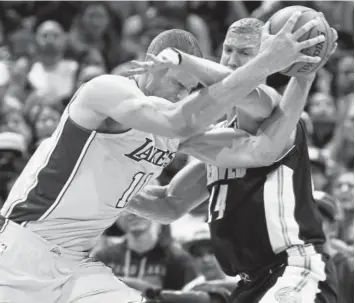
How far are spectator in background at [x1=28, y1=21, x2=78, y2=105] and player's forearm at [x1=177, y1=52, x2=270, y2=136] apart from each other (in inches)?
269

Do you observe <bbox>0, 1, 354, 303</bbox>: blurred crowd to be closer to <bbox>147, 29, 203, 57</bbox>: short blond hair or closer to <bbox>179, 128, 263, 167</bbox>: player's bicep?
<bbox>179, 128, 263, 167</bbox>: player's bicep

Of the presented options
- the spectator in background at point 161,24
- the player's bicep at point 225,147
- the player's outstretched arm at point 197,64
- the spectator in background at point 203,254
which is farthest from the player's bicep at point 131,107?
the spectator in background at point 161,24

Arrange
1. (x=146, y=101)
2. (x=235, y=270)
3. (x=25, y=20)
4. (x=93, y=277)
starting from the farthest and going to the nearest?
(x=25, y=20)
(x=235, y=270)
(x=93, y=277)
(x=146, y=101)

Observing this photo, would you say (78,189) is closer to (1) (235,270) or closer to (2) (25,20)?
(1) (235,270)

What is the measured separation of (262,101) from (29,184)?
132 centimetres

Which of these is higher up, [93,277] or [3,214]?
[3,214]

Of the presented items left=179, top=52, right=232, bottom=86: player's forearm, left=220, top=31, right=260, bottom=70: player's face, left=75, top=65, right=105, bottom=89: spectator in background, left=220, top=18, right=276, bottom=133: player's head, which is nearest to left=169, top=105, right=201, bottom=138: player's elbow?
left=179, top=52, right=232, bottom=86: player's forearm

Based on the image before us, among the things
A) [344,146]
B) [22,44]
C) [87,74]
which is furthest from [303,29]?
[22,44]

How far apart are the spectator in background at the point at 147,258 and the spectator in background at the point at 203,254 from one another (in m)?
0.08

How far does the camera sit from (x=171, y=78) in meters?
4.14

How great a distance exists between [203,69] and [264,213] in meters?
0.91

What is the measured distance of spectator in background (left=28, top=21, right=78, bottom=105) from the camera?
424 inches

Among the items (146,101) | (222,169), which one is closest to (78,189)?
(146,101)

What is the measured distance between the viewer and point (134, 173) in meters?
4.21
